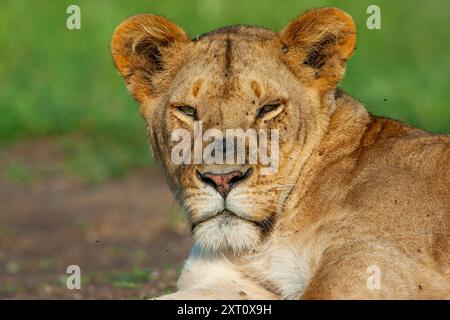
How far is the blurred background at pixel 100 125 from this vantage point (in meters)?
9.05

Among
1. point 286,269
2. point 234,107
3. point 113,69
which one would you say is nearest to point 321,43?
point 234,107

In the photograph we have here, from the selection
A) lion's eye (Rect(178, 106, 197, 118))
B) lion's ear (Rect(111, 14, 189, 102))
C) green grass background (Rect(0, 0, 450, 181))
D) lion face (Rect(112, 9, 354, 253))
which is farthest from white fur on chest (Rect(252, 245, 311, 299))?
green grass background (Rect(0, 0, 450, 181))

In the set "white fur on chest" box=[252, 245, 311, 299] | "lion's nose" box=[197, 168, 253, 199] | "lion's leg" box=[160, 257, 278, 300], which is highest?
"lion's nose" box=[197, 168, 253, 199]

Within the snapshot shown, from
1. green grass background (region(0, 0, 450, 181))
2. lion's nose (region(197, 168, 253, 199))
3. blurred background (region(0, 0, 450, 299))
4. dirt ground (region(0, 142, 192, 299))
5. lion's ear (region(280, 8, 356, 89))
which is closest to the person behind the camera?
lion's nose (region(197, 168, 253, 199))

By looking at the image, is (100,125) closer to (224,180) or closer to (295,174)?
(295,174)

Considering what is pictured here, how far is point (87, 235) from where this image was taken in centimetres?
1009

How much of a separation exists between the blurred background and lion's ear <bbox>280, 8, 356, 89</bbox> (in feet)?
6.32

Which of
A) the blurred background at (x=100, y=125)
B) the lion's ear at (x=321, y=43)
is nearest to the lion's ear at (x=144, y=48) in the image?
the lion's ear at (x=321, y=43)

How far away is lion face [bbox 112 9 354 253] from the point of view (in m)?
5.11

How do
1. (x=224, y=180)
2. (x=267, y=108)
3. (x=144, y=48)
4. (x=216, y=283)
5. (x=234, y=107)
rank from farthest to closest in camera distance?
(x=144, y=48) → (x=216, y=283) → (x=267, y=108) → (x=234, y=107) → (x=224, y=180)

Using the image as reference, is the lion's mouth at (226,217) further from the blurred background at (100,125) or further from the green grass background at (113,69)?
the green grass background at (113,69)

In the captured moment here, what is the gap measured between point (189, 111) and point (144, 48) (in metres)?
0.68

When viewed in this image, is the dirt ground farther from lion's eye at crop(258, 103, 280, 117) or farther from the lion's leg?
lion's eye at crop(258, 103, 280, 117)

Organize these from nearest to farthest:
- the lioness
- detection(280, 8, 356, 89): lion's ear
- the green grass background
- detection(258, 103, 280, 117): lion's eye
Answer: the lioness → detection(258, 103, 280, 117): lion's eye → detection(280, 8, 356, 89): lion's ear → the green grass background
